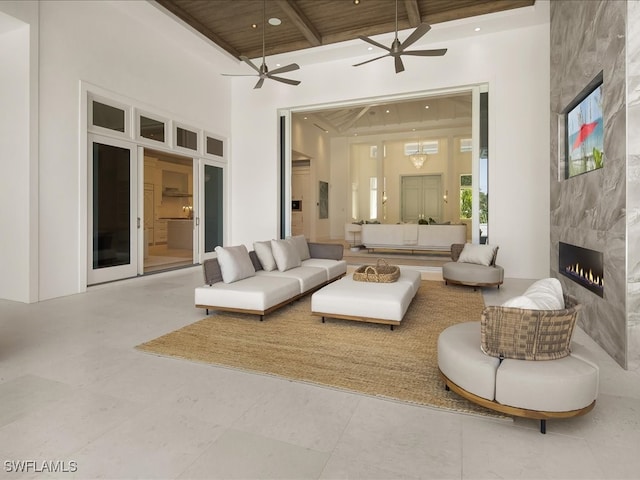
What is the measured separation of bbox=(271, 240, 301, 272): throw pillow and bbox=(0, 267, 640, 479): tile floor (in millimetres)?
2279

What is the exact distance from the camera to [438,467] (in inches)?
62.9

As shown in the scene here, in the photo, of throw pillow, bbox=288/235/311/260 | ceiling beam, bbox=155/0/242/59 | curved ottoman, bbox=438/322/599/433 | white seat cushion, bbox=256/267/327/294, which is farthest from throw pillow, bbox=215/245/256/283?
ceiling beam, bbox=155/0/242/59

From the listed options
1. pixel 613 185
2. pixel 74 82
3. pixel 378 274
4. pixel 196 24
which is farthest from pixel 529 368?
pixel 196 24

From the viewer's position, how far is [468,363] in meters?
2.01

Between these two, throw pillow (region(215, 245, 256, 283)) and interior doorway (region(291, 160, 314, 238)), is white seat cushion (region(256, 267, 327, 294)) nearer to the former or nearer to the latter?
throw pillow (region(215, 245, 256, 283))

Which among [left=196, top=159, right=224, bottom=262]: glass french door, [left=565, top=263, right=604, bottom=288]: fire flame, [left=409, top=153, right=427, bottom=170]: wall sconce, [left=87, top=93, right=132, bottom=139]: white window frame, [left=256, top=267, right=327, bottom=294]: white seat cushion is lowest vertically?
[left=256, top=267, right=327, bottom=294]: white seat cushion

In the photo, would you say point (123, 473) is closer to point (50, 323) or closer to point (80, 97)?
point (50, 323)

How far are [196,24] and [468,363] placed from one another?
683cm

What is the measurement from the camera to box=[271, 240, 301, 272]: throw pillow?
16.1 feet

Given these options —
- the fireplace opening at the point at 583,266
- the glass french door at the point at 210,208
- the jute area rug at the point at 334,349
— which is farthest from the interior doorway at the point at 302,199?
the fireplace opening at the point at 583,266

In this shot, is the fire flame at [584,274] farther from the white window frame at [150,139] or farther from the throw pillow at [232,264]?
the white window frame at [150,139]

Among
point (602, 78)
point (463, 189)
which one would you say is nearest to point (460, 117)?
point (463, 189)

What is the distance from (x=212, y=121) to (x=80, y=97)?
303cm

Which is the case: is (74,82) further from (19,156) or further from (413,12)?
(413,12)
